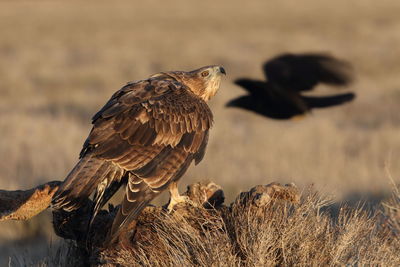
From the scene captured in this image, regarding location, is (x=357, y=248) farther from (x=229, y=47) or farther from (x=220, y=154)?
(x=229, y=47)

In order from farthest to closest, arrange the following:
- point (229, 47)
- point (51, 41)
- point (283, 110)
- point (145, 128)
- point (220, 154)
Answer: point (51, 41) < point (229, 47) < point (220, 154) < point (283, 110) < point (145, 128)

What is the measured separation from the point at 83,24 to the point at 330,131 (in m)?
30.3

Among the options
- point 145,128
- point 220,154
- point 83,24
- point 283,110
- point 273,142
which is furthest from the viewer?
point 83,24

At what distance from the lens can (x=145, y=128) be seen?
4.51m

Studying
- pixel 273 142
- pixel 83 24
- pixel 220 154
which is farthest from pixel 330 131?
pixel 83 24

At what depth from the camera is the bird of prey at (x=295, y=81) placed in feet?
26.4

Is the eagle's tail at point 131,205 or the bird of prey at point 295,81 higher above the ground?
the eagle's tail at point 131,205

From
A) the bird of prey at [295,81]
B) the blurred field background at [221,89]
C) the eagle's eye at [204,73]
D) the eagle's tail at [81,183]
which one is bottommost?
the blurred field background at [221,89]

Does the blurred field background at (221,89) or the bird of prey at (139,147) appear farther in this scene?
the blurred field background at (221,89)

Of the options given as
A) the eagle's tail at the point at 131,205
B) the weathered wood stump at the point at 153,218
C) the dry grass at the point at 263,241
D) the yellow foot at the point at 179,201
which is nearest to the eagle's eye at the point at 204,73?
the weathered wood stump at the point at 153,218

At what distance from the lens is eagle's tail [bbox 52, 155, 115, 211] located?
4.17 metres

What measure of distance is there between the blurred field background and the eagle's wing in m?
0.88

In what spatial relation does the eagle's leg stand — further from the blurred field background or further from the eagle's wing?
the blurred field background

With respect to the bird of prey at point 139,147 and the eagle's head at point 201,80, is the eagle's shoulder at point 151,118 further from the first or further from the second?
the eagle's head at point 201,80
